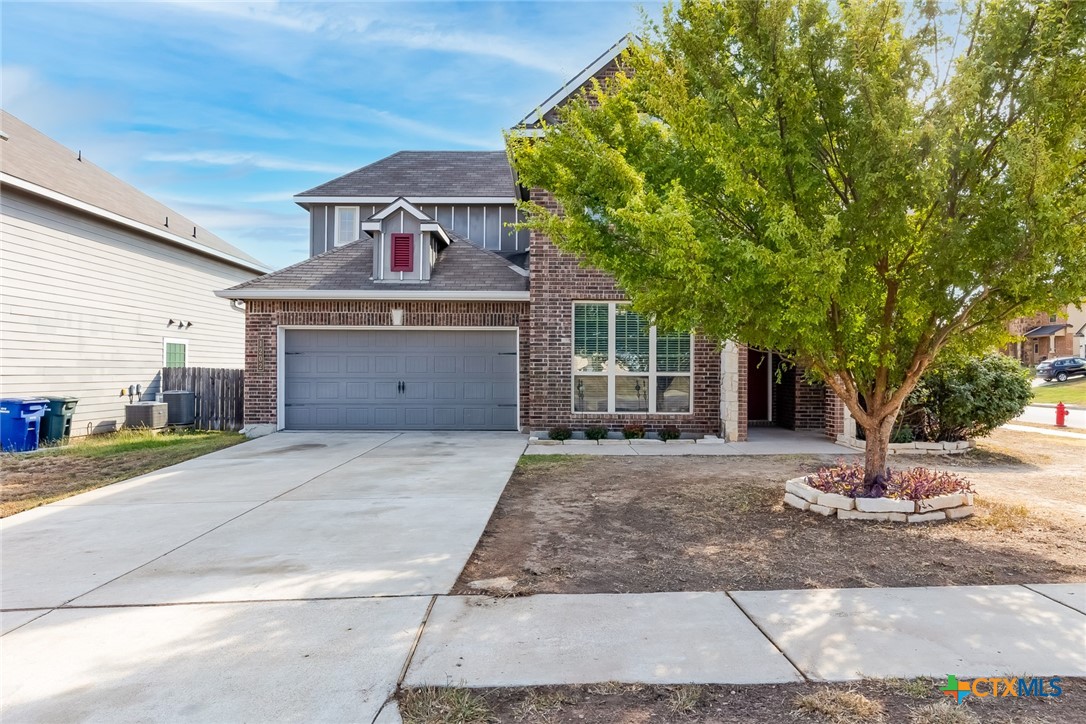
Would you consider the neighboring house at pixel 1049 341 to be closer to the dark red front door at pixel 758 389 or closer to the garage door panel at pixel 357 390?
the dark red front door at pixel 758 389

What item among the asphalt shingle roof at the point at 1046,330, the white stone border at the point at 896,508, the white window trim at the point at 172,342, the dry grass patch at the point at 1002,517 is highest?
the asphalt shingle roof at the point at 1046,330

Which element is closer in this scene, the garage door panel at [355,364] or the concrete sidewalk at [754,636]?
the concrete sidewalk at [754,636]

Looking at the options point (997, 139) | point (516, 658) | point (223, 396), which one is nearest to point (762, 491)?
point (997, 139)

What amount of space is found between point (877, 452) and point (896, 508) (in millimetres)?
601

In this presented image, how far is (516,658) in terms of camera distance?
2934 millimetres

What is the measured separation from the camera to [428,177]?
57.9ft

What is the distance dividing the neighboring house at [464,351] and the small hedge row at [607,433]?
17 centimetres

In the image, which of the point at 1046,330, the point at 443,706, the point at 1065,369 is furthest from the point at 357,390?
the point at 1046,330

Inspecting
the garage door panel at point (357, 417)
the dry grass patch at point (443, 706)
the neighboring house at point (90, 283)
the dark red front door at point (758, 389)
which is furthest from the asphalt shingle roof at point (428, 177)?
the dry grass patch at point (443, 706)

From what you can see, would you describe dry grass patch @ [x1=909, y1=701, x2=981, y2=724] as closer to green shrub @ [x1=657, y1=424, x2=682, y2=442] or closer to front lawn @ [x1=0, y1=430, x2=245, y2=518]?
front lawn @ [x1=0, y1=430, x2=245, y2=518]

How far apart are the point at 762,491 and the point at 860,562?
2.34 m

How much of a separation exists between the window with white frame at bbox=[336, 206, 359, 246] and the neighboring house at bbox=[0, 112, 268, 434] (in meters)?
3.30

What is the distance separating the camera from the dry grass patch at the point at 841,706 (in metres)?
2.43

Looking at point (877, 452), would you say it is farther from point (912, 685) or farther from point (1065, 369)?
point (1065, 369)
